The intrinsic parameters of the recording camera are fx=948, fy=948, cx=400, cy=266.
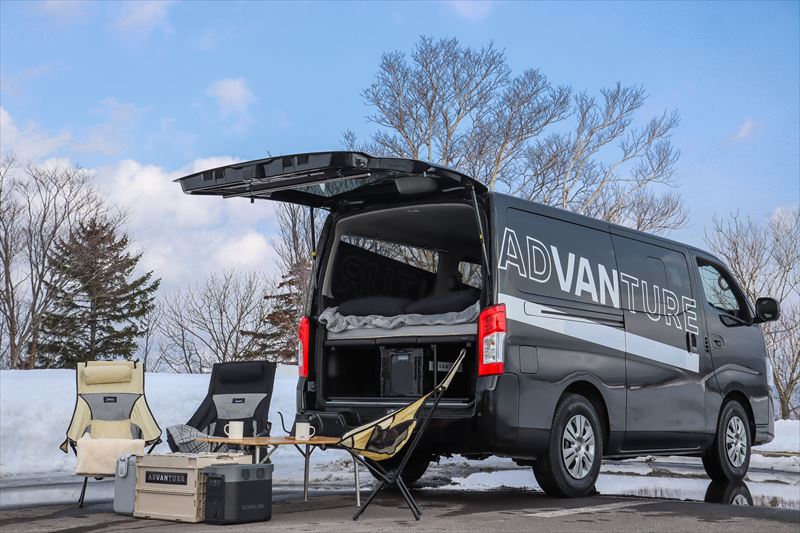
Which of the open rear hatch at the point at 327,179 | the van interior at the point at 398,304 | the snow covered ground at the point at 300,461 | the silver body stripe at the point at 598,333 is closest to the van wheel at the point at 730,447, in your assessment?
the snow covered ground at the point at 300,461

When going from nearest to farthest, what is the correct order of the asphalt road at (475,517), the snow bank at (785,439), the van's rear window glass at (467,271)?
1. the asphalt road at (475,517)
2. the van's rear window glass at (467,271)
3. the snow bank at (785,439)

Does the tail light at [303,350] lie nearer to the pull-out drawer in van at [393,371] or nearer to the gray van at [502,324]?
the gray van at [502,324]

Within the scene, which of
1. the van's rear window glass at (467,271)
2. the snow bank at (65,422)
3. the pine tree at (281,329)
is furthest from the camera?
the pine tree at (281,329)

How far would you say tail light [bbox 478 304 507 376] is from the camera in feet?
20.4

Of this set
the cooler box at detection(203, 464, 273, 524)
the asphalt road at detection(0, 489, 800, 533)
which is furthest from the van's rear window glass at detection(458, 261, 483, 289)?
the cooler box at detection(203, 464, 273, 524)

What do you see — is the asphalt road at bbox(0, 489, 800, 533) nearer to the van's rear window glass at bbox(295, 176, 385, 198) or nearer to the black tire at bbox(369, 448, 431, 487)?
the black tire at bbox(369, 448, 431, 487)

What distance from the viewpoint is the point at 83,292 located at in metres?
30.8

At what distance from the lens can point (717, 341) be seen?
28.2 feet

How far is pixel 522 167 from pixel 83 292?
14717 millimetres

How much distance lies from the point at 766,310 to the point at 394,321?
4.24m

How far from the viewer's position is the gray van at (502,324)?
6.36 metres

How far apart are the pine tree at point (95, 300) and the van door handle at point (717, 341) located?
22.7m

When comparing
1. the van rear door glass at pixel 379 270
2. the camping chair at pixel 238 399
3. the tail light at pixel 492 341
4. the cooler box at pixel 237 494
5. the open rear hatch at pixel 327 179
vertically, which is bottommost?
the cooler box at pixel 237 494

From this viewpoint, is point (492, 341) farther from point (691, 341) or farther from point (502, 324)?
point (691, 341)
